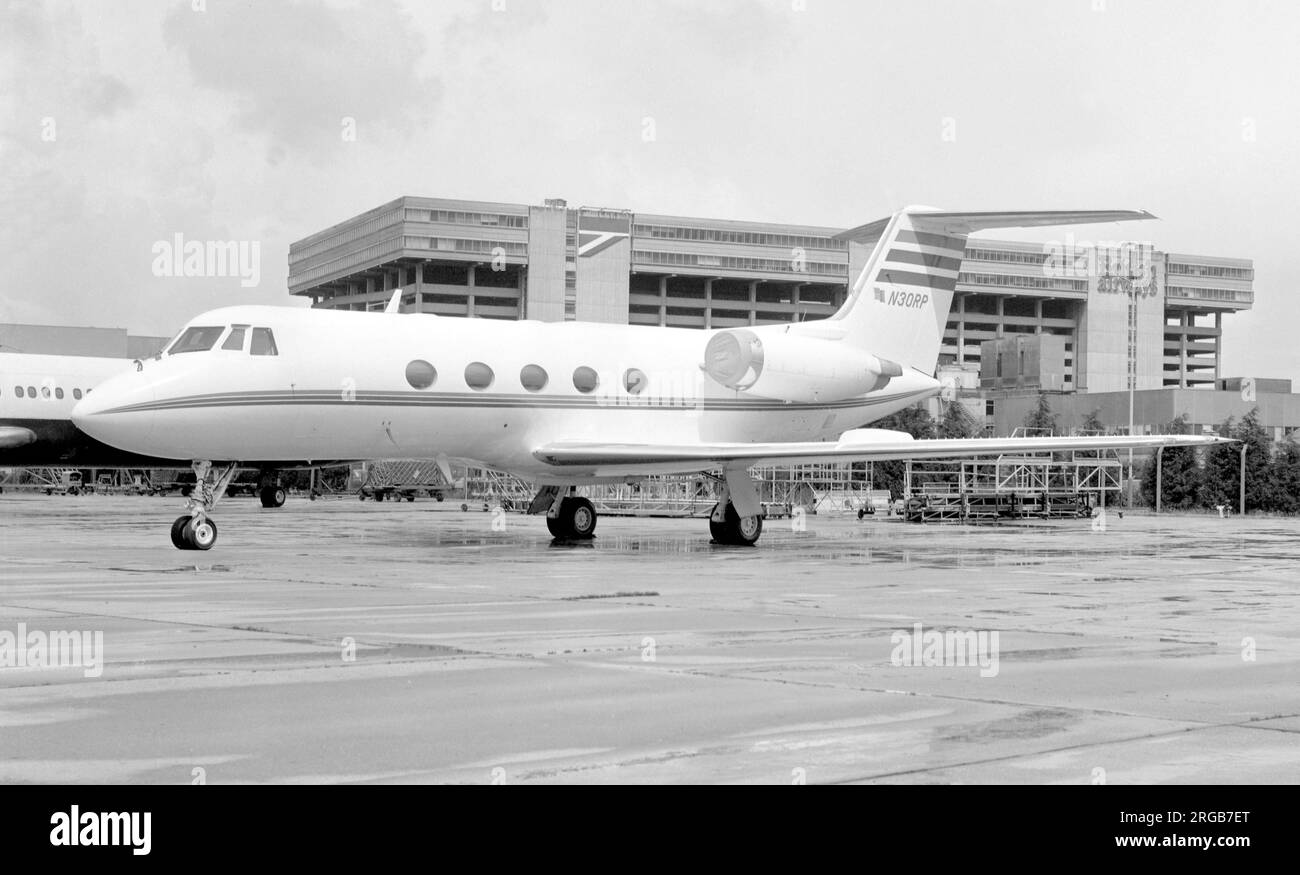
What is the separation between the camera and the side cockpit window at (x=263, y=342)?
773 inches

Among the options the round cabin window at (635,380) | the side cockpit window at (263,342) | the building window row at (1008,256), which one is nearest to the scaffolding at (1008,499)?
the round cabin window at (635,380)

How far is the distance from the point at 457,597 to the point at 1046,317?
6690 inches

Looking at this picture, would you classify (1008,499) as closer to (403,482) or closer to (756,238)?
(403,482)

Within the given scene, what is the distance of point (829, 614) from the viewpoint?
473 inches

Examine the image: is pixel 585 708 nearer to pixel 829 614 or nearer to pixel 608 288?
pixel 829 614

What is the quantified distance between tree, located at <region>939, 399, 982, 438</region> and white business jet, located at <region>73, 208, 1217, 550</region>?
60860 millimetres

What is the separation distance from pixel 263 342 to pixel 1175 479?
45.3 metres

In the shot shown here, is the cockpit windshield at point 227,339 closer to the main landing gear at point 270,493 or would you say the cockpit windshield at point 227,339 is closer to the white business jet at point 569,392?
the white business jet at point 569,392

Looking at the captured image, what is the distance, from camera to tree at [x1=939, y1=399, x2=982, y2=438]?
8856cm

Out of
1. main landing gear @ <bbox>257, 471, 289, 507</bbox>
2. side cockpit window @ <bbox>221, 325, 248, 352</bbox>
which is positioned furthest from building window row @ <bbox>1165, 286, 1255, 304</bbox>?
side cockpit window @ <bbox>221, 325, 248, 352</bbox>

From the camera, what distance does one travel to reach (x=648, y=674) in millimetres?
8375
